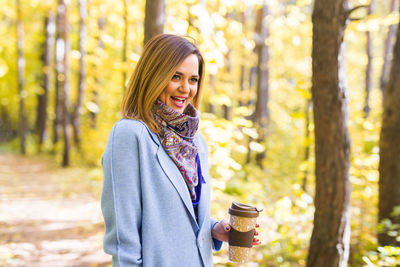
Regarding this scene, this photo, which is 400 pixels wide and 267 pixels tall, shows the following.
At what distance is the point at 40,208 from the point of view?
25.5ft

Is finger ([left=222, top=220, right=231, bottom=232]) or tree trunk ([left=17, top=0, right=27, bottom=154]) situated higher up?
tree trunk ([left=17, top=0, right=27, bottom=154])

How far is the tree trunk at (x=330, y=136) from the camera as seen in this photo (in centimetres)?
339

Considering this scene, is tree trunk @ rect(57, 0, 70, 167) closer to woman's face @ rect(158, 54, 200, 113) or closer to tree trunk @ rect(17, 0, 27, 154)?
tree trunk @ rect(17, 0, 27, 154)

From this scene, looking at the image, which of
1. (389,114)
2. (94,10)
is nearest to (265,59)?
(94,10)

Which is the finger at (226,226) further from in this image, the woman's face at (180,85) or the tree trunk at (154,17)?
the tree trunk at (154,17)

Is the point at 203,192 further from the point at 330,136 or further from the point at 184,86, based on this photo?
the point at 330,136

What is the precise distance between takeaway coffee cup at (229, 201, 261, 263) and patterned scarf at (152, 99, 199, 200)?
0.25 m

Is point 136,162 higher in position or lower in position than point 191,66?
lower

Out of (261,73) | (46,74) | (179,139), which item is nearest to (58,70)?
(46,74)

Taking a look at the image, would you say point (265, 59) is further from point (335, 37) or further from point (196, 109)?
point (196, 109)

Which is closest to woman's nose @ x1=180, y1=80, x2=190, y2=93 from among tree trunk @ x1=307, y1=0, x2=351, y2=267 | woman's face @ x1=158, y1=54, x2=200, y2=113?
woman's face @ x1=158, y1=54, x2=200, y2=113

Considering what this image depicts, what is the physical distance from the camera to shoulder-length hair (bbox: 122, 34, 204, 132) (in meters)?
1.84

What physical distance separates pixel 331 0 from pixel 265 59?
8587 mm

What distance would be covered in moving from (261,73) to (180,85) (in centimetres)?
1036
